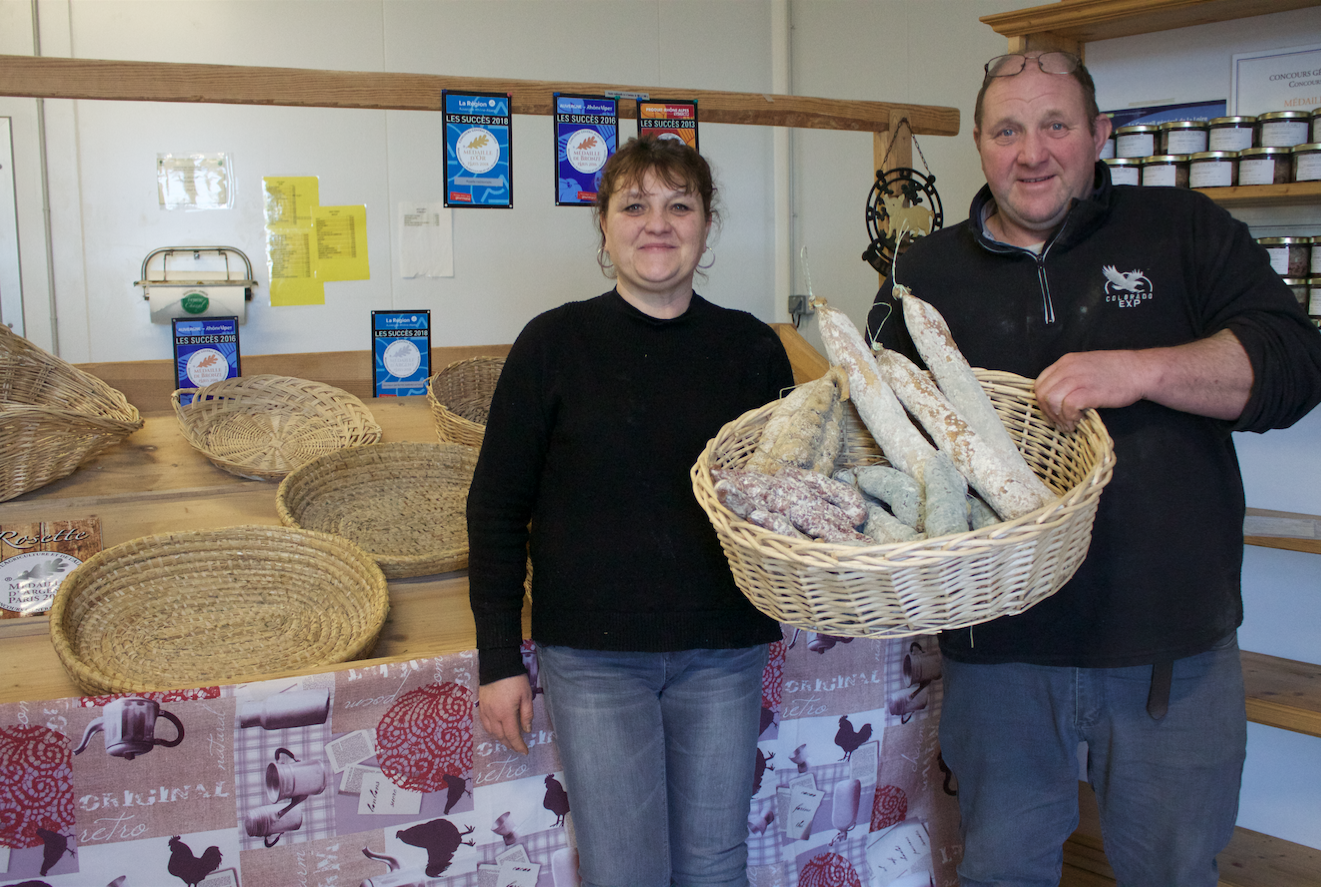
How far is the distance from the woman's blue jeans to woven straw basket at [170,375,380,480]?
1.03m

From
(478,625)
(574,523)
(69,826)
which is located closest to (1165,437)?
(574,523)

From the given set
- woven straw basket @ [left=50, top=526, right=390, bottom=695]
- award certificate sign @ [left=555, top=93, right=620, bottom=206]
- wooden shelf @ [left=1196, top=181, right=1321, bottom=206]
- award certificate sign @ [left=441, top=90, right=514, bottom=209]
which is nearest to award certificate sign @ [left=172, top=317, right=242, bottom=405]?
woven straw basket @ [left=50, top=526, right=390, bottom=695]

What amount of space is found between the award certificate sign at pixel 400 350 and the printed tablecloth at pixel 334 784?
1.00 meters

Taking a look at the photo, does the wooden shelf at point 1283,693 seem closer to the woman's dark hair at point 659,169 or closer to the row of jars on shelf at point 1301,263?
the row of jars on shelf at point 1301,263

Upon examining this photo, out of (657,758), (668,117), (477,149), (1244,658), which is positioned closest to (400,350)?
(477,149)

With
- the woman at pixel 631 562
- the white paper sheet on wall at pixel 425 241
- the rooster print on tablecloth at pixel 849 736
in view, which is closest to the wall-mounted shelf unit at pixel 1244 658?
the rooster print on tablecloth at pixel 849 736

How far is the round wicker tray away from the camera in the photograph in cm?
182

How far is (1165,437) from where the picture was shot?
132cm

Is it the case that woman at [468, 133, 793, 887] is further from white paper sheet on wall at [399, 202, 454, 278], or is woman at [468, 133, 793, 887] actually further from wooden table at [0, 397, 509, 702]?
white paper sheet on wall at [399, 202, 454, 278]

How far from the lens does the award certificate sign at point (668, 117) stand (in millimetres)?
1874

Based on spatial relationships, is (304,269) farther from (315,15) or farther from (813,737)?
(813,737)

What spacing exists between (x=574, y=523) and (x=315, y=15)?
3.28 meters

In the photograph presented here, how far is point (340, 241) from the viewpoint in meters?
3.88

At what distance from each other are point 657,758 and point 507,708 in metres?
0.24
